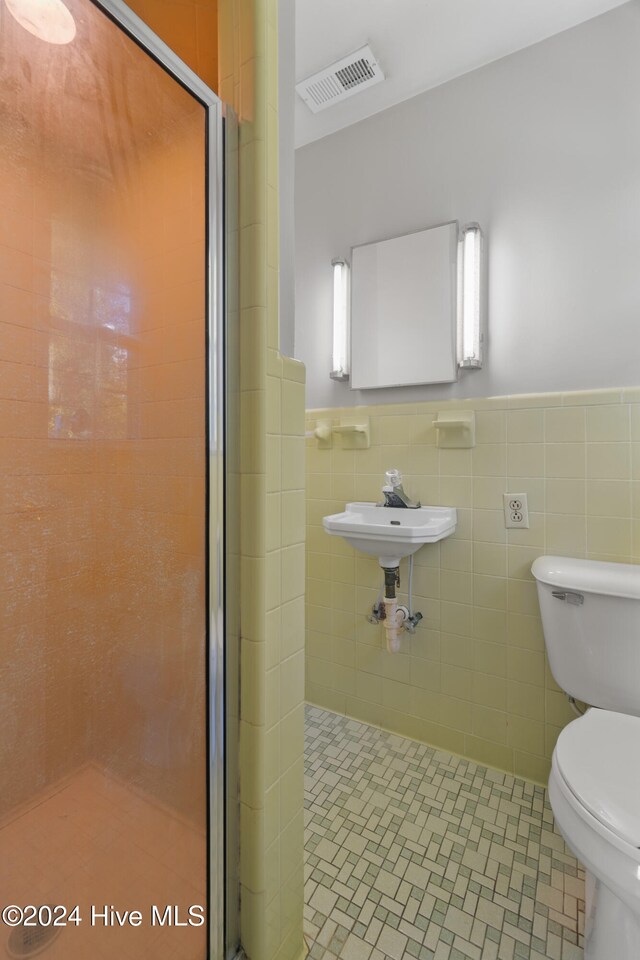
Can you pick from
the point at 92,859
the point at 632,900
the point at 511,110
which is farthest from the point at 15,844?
the point at 511,110

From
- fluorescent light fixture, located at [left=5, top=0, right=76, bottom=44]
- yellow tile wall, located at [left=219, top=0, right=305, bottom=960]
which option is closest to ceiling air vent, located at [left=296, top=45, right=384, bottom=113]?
yellow tile wall, located at [left=219, top=0, right=305, bottom=960]

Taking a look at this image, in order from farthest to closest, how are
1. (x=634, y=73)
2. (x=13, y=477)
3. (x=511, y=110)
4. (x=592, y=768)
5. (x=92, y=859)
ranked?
(x=511, y=110)
(x=634, y=73)
(x=592, y=768)
(x=92, y=859)
(x=13, y=477)

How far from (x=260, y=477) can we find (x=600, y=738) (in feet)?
3.32

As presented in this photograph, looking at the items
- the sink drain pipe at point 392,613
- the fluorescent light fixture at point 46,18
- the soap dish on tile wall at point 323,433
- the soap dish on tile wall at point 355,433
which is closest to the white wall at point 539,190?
Result: the soap dish on tile wall at point 355,433

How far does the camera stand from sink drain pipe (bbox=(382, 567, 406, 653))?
1764mm

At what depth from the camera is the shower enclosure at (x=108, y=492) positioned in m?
0.67


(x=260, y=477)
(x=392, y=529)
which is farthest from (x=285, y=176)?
(x=392, y=529)

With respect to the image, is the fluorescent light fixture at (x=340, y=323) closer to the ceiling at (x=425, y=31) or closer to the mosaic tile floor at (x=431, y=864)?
the ceiling at (x=425, y=31)

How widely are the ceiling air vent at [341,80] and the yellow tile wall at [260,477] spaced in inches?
36.1

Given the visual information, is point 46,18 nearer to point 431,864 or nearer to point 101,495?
point 101,495

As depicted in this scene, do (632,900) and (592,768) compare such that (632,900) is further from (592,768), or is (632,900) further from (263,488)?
(263,488)

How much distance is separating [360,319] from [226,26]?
1.10m

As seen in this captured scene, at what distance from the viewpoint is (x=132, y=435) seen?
78 cm

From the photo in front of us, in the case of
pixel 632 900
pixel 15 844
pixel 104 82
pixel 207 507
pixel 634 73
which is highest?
pixel 634 73
